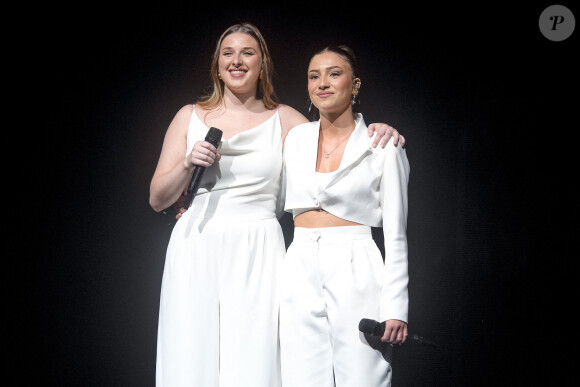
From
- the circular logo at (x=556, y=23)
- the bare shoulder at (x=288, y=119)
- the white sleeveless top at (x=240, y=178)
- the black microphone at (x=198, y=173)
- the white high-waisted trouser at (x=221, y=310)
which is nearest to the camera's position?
the black microphone at (x=198, y=173)

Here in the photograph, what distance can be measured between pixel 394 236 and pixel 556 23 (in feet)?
4.41

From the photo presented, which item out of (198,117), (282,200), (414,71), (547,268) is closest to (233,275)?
(282,200)

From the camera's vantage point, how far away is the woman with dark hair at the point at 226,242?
2.24 m

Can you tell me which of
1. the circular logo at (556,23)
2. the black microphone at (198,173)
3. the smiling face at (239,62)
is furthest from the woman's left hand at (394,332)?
the circular logo at (556,23)

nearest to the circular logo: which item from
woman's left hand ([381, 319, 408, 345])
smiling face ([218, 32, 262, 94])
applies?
smiling face ([218, 32, 262, 94])

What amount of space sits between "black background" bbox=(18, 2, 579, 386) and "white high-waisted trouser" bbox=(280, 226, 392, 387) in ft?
2.60

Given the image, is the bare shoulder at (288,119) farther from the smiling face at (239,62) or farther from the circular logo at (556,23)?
the circular logo at (556,23)

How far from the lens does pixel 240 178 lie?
236cm

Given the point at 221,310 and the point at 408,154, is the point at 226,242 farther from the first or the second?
the point at 408,154

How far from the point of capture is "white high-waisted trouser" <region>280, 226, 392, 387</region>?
6.84 feet

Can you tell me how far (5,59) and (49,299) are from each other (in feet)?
3.42

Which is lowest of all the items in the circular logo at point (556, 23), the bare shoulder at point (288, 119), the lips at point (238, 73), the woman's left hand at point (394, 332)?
the woman's left hand at point (394, 332)

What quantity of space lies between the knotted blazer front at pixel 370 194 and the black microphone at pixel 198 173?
299 mm

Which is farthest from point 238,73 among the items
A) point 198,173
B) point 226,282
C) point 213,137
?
point 226,282
